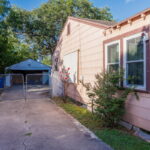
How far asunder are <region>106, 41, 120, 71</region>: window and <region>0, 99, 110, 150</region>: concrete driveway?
2457 mm

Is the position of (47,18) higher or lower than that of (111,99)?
higher

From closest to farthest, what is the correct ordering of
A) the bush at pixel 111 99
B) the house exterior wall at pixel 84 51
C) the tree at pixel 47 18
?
the bush at pixel 111 99 < the house exterior wall at pixel 84 51 < the tree at pixel 47 18

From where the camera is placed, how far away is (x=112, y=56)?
5.96m

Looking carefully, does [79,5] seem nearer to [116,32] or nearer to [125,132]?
[116,32]

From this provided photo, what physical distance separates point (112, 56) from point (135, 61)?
1193 millimetres

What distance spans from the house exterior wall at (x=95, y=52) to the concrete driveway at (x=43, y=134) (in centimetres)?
149

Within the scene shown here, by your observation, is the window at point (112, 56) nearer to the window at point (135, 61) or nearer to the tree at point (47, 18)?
the window at point (135, 61)

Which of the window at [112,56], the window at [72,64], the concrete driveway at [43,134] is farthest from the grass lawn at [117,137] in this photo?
the window at [72,64]

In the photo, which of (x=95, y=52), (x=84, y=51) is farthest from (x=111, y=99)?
(x=84, y=51)

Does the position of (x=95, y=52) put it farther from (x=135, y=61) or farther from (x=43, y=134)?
(x=43, y=134)

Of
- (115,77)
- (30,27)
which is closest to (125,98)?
(115,77)

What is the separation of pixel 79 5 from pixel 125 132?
25.2m

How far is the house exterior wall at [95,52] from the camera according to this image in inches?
180

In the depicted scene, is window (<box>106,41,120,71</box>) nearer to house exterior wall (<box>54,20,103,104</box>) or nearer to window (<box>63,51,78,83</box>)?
house exterior wall (<box>54,20,103,104</box>)
